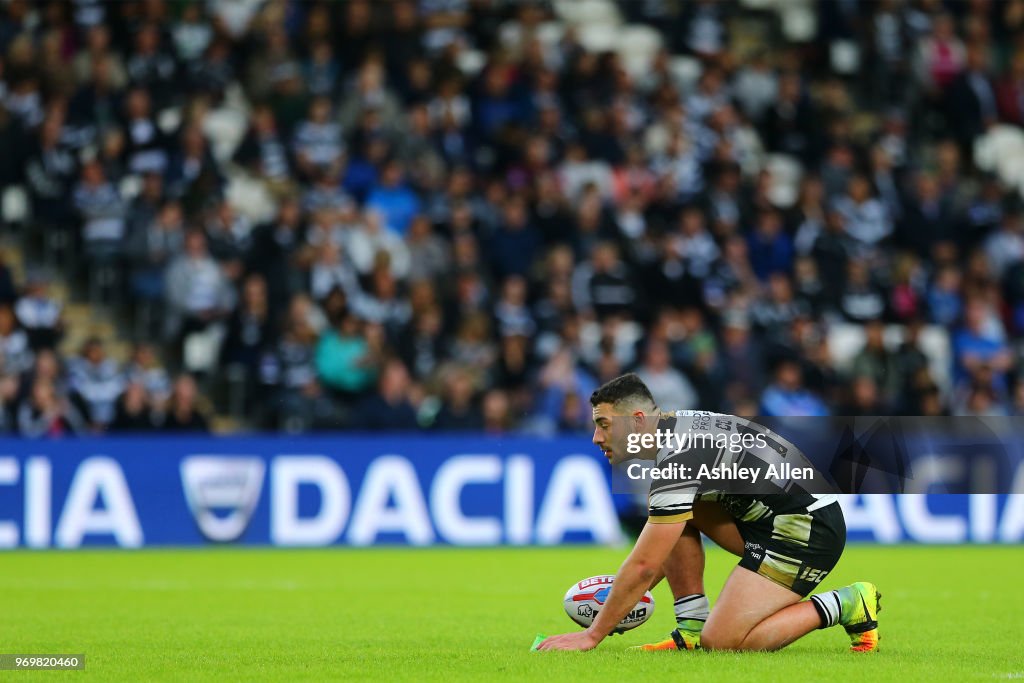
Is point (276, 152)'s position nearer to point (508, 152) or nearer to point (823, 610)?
point (508, 152)

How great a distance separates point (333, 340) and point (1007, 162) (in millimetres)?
10888

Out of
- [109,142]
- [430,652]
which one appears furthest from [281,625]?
[109,142]

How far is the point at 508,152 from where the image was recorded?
22.2 metres

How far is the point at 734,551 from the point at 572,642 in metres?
1.06

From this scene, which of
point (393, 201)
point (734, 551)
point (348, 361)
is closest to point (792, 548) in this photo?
point (734, 551)

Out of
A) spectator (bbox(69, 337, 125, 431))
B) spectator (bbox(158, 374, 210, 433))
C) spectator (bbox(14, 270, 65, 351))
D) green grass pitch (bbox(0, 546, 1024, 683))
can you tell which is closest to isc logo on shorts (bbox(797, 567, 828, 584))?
green grass pitch (bbox(0, 546, 1024, 683))

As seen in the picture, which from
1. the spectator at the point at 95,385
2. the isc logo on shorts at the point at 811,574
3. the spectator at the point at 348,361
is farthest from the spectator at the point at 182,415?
the isc logo on shorts at the point at 811,574

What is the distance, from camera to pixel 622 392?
27.8 feet

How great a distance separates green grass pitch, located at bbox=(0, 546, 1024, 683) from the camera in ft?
27.7

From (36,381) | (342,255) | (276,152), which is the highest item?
A: (276,152)
